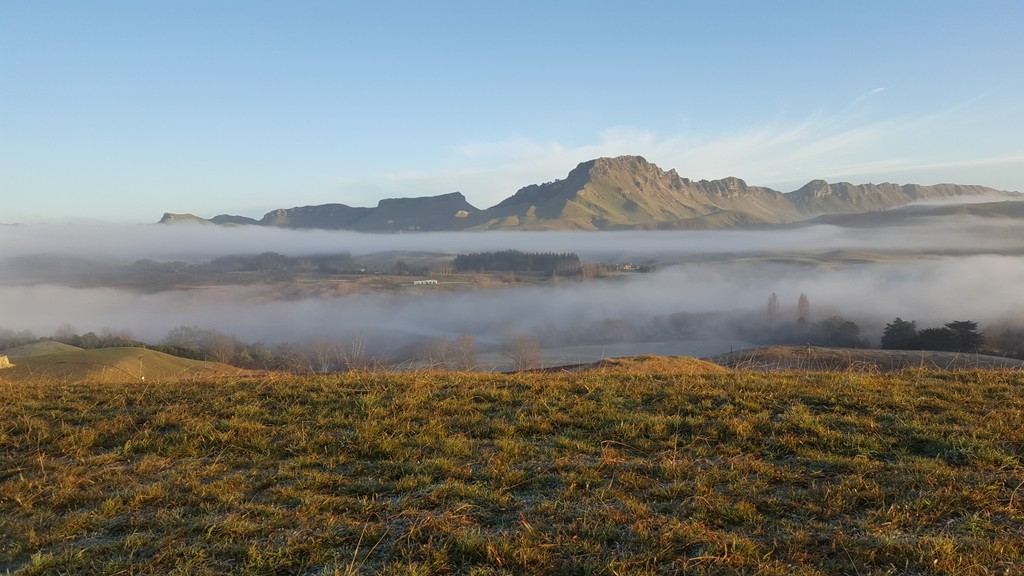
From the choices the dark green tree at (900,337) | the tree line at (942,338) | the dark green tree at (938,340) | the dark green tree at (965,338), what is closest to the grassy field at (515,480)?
the tree line at (942,338)

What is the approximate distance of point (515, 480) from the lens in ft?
21.3

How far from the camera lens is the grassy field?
4793mm

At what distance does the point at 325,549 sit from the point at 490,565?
1.53 m

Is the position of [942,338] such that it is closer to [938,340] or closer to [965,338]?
[938,340]

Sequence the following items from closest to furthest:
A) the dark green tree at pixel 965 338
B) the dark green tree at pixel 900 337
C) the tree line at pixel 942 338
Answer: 1. the dark green tree at pixel 965 338
2. the tree line at pixel 942 338
3. the dark green tree at pixel 900 337

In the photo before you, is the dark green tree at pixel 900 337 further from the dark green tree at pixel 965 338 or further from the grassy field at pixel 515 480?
the grassy field at pixel 515 480

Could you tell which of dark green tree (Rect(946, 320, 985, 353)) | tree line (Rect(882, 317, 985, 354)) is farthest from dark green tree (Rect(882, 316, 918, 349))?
dark green tree (Rect(946, 320, 985, 353))

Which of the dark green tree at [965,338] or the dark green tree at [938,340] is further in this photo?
the dark green tree at [938,340]

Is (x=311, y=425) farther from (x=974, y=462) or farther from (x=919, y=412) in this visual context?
(x=919, y=412)

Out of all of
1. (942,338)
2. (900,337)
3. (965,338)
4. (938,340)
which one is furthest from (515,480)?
(900,337)

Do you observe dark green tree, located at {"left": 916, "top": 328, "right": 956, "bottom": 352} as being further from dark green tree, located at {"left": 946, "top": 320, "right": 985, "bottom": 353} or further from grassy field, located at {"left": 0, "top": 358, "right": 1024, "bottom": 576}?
grassy field, located at {"left": 0, "top": 358, "right": 1024, "bottom": 576}

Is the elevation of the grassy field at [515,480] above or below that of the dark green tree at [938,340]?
above

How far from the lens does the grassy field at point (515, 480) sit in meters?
4.79

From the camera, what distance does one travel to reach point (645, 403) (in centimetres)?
974
